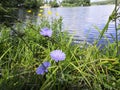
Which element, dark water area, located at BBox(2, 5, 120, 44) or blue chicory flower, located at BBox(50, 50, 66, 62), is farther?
dark water area, located at BBox(2, 5, 120, 44)

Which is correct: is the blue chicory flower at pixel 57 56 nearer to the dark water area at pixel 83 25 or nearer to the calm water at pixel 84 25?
the dark water area at pixel 83 25

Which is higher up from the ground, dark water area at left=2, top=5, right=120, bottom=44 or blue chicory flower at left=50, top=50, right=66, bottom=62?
blue chicory flower at left=50, top=50, right=66, bottom=62

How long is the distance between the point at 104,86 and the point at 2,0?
1.05 metres

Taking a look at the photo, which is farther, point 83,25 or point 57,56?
point 83,25

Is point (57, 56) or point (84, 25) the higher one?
point (57, 56)

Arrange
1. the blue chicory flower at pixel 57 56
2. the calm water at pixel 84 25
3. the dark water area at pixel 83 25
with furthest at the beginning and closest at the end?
1. the calm water at pixel 84 25
2. the dark water area at pixel 83 25
3. the blue chicory flower at pixel 57 56

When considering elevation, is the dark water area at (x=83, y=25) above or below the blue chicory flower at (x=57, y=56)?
below

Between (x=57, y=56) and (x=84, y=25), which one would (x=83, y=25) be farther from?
(x=57, y=56)

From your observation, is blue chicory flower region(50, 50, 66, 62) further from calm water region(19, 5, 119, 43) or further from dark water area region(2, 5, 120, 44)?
calm water region(19, 5, 119, 43)

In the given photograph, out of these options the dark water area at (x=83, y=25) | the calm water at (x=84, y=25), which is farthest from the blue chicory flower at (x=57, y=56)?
the calm water at (x=84, y=25)

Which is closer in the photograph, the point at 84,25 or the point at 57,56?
the point at 57,56

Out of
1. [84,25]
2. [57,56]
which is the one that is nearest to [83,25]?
[84,25]

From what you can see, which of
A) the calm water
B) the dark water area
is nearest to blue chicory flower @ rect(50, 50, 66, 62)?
the dark water area

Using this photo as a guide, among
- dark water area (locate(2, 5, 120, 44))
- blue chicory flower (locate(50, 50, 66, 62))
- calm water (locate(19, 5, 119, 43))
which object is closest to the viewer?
blue chicory flower (locate(50, 50, 66, 62))
